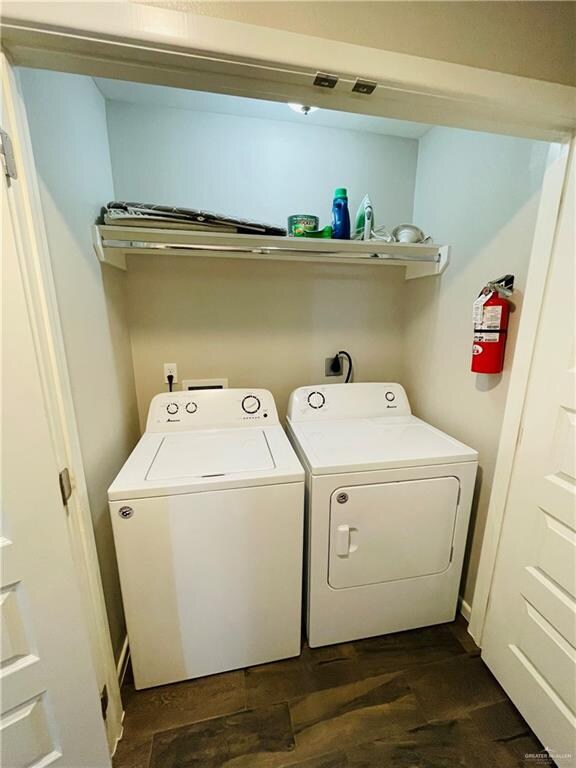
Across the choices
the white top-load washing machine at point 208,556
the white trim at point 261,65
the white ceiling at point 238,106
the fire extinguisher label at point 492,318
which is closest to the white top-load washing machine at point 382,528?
the white top-load washing machine at point 208,556

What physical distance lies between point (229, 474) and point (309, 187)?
157cm

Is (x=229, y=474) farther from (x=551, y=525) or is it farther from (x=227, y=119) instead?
(x=227, y=119)

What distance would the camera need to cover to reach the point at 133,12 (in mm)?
664

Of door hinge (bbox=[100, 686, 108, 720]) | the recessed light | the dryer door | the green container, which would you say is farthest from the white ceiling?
door hinge (bbox=[100, 686, 108, 720])

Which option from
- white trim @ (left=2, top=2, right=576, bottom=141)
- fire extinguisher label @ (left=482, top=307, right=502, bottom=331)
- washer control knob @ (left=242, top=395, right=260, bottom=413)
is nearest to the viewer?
white trim @ (left=2, top=2, right=576, bottom=141)

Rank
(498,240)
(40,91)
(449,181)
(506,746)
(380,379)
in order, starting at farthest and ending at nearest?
(380,379) → (449,181) → (498,240) → (506,746) → (40,91)

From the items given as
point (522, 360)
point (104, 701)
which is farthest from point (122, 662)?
point (522, 360)

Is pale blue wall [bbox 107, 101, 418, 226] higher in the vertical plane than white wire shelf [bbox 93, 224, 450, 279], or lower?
higher

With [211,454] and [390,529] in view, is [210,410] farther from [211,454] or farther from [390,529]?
[390,529]

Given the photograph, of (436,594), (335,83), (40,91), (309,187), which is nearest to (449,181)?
(309,187)

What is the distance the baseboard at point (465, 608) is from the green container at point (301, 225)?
1907 millimetres

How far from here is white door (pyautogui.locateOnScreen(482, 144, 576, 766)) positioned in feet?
3.19

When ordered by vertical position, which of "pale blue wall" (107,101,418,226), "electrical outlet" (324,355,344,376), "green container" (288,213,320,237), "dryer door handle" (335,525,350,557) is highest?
"pale blue wall" (107,101,418,226)

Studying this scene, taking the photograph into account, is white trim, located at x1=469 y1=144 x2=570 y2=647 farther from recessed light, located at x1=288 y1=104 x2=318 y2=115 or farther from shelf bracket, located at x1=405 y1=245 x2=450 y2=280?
recessed light, located at x1=288 y1=104 x2=318 y2=115
